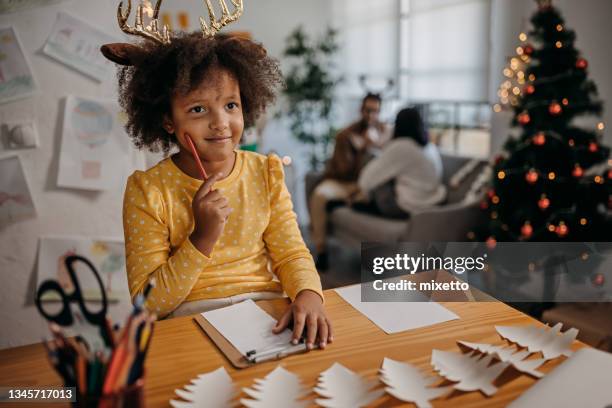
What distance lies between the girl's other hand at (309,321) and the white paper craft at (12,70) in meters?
1.32

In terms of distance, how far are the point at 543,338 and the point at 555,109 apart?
1.93 metres

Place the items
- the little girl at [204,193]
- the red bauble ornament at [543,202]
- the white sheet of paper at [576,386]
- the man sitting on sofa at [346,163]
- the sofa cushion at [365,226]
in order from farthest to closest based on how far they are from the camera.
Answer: the man sitting on sofa at [346,163]
the sofa cushion at [365,226]
the red bauble ornament at [543,202]
the little girl at [204,193]
the white sheet of paper at [576,386]

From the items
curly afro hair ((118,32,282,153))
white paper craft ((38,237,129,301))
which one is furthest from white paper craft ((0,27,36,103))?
curly afro hair ((118,32,282,153))

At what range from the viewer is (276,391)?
753 millimetres

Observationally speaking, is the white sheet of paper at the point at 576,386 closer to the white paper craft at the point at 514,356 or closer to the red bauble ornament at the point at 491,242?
the white paper craft at the point at 514,356

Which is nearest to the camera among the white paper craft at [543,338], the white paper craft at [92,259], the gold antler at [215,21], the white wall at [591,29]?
the white paper craft at [543,338]

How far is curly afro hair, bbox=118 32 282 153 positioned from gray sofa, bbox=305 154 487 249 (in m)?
1.93

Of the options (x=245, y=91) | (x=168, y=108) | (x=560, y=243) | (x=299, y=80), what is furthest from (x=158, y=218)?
(x=299, y=80)

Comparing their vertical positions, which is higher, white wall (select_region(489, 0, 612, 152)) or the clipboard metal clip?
white wall (select_region(489, 0, 612, 152))

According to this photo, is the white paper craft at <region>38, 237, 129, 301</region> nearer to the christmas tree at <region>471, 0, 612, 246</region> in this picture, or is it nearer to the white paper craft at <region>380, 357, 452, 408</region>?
the white paper craft at <region>380, 357, 452, 408</region>

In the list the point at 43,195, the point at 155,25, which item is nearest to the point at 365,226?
the point at 43,195

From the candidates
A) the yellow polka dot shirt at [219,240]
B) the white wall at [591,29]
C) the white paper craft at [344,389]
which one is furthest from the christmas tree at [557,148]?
the white paper craft at [344,389]

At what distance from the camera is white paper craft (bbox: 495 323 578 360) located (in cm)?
84

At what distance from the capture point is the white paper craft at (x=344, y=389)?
73 cm
